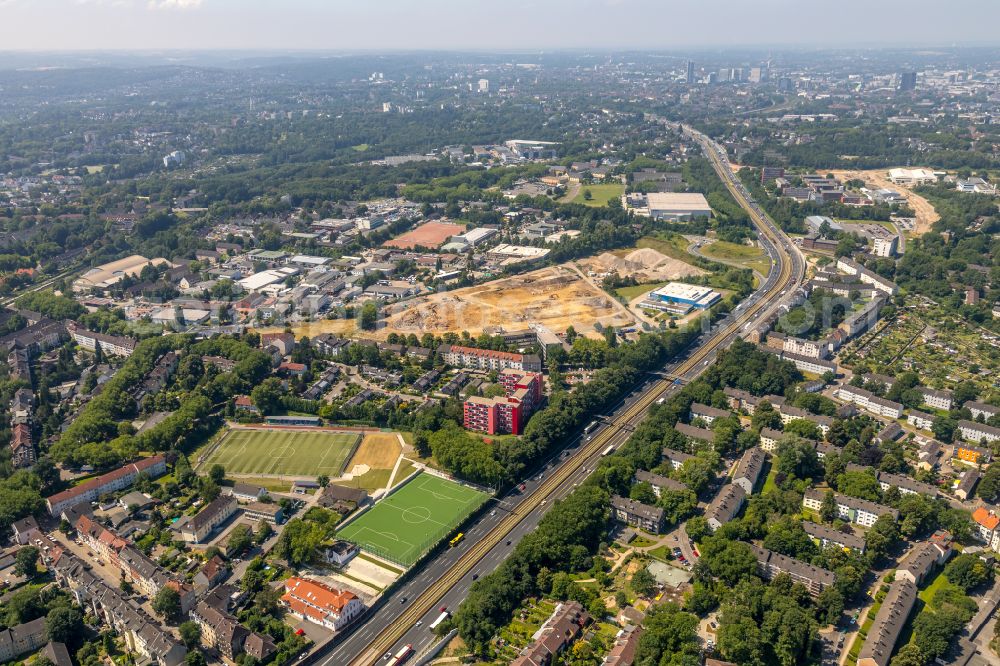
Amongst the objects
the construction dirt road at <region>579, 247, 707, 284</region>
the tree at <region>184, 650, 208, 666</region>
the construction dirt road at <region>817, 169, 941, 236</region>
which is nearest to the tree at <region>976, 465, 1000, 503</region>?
the tree at <region>184, 650, 208, 666</region>

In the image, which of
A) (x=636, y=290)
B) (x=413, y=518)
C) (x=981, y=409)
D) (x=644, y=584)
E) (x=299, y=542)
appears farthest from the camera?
(x=636, y=290)

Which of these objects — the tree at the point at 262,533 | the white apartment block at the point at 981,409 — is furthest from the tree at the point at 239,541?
the white apartment block at the point at 981,409

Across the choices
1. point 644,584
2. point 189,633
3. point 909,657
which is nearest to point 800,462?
point 909,657

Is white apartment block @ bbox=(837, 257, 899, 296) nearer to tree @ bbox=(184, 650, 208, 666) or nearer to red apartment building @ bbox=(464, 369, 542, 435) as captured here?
red apartment building @ bbox=(464, 369, 542, 435)

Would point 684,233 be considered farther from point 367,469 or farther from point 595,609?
point 595,609

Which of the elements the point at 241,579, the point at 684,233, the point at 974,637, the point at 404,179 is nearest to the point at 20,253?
the point at 404,179

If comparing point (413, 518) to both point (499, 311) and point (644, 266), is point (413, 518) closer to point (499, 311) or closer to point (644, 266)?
point (499, 311)
